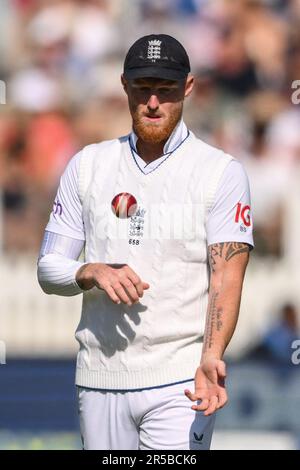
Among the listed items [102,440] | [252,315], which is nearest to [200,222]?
[102,440]

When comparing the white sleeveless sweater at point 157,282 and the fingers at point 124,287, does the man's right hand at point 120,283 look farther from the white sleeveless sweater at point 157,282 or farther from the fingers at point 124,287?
the white sleeveless sweater at point 157,282

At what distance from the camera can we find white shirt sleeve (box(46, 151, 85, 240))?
4.25m

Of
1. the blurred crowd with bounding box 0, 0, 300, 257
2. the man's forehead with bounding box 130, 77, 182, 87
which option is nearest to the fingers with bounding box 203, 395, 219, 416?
the man's forehead with bounding box 130, 77, 182, 87

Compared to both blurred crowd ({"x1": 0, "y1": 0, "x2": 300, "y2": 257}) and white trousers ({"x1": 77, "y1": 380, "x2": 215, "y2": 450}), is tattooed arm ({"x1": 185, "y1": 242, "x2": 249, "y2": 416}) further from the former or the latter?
blurred crowd ({"x1": 0, "y1": 0, "x2": 300, "y2": 257})

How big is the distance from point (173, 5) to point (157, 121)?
7.80 m

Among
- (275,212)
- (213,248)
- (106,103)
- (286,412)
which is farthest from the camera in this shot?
(106,103)

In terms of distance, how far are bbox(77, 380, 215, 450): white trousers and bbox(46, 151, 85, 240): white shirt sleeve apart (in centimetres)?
61

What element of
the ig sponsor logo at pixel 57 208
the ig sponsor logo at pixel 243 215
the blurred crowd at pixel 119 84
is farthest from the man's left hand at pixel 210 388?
the blurred crowd at pixel 119 84

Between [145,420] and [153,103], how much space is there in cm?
116

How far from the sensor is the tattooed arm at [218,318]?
12.1 feet

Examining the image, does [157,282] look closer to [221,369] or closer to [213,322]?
[213,322]

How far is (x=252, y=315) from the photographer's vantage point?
9945mm
